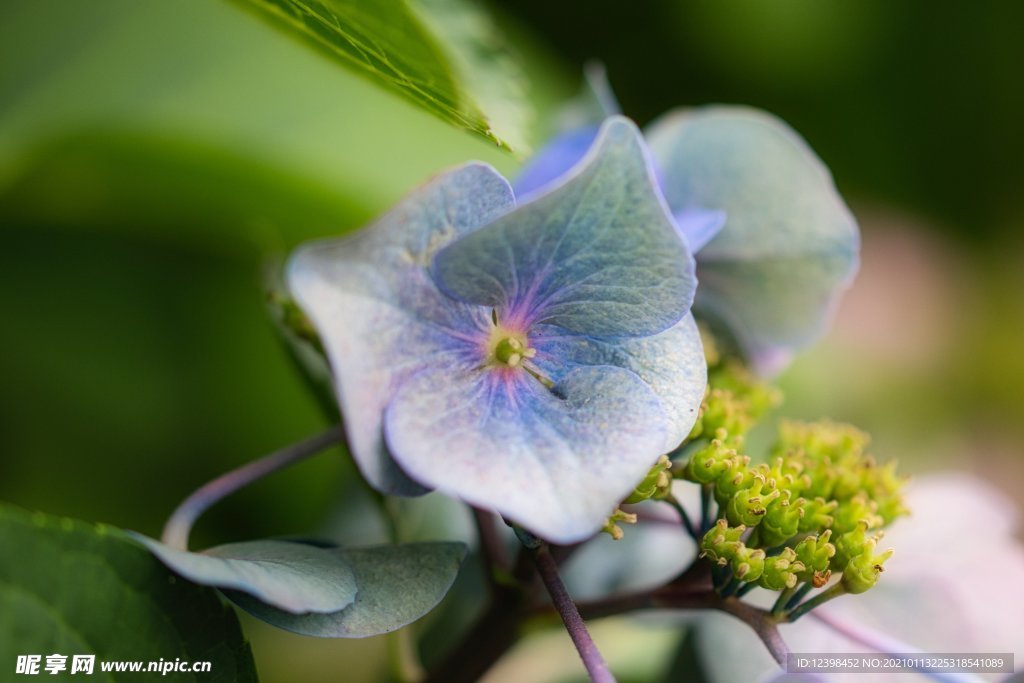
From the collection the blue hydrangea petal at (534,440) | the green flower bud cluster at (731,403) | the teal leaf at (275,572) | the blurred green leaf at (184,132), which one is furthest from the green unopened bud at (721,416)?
the blurred green leaf at (184,132)

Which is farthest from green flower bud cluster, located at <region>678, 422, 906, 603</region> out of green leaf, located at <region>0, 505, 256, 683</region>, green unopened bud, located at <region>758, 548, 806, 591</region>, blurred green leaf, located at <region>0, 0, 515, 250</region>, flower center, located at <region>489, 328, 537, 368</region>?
blurred green leaf, located at <region>0, 0, 515, 250</region>

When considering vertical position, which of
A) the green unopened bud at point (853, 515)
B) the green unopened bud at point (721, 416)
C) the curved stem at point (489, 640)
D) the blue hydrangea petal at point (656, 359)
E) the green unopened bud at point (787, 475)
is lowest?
the curved stem at point (489, 640)

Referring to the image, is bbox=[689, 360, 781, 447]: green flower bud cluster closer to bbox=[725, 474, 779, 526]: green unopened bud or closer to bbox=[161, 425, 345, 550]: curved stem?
bbox=[725, 474, 779, 526]: green unopened bud

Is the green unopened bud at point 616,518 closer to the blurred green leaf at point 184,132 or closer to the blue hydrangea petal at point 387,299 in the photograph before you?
the blue hydrangea petal at point 387,299

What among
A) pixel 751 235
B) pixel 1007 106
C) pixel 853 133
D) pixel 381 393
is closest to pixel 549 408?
pixel 381 393

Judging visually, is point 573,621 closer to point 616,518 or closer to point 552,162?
point 616,518

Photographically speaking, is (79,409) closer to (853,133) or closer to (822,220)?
(822,220)

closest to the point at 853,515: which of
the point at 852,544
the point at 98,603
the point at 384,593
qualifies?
the point at 852,544
